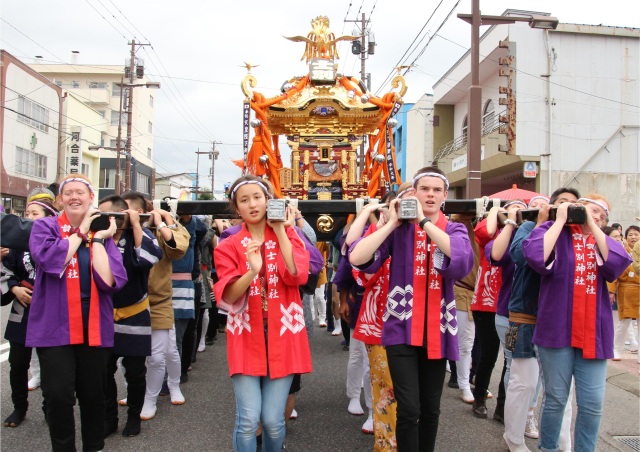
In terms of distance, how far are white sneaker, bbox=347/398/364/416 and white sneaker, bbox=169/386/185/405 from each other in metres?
1.66

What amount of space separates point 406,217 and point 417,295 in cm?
49

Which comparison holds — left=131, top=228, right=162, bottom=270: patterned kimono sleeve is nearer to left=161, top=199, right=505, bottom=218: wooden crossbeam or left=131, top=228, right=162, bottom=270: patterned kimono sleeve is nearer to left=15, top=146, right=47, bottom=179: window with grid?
left=161, top=199, right=505, bottom=218: wooden crossbeam

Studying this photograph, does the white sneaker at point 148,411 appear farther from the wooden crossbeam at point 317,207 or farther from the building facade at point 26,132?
the building facade at point 26,132

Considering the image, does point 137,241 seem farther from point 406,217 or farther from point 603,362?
point 603,362

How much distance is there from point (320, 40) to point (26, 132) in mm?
25659

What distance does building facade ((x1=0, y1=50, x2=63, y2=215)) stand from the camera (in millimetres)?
26438

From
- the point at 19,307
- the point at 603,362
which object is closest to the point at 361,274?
the point at 603,362

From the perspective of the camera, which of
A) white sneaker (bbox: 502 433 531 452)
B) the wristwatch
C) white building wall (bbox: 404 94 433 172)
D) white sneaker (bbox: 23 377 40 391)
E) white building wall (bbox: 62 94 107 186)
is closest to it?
the wristwatch

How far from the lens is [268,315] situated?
119 inches

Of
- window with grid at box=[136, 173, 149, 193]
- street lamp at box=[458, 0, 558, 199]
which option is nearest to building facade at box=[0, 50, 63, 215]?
window with grid at box=[136, 173, 149, 193]

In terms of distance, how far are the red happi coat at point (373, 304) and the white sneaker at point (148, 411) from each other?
2150 mm

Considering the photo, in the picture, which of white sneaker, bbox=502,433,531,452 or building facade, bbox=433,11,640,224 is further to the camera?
building facade, bbox=433,11,640,224

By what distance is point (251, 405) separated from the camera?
2.91m

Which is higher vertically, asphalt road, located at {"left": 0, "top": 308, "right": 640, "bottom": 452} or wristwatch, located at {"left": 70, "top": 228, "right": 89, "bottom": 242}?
wristwatch, located at {"left": 70, "top": 228, "right": 89, "bottom": 242}
